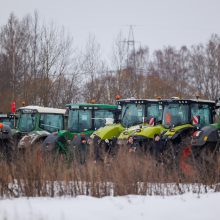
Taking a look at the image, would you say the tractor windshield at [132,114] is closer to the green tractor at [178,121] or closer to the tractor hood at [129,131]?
the tractor hood at [129,131]

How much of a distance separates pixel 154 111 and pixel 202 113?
1793mm

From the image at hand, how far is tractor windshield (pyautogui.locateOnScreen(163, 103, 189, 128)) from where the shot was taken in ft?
54.1

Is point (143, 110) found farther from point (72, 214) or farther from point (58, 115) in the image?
point (72, 214)

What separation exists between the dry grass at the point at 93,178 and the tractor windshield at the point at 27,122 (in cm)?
838

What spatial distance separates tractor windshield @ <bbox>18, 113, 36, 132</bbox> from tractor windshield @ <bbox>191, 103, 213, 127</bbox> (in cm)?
655

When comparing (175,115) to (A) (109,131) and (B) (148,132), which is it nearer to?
(B) (148,132)

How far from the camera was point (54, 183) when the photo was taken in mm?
11461

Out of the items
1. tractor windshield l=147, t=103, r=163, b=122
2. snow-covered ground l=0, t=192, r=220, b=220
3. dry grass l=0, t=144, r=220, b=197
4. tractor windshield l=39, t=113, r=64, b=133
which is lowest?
snow-covered ground l=0, t=192, r=220, b=220

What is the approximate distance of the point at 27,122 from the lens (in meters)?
21.3

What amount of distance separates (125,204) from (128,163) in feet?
5.61

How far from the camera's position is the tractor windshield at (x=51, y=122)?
69.0ft

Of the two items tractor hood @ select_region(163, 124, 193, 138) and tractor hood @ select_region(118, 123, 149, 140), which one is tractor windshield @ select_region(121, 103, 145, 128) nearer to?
tractor hood @ select_region(118, 123, 149, 140)

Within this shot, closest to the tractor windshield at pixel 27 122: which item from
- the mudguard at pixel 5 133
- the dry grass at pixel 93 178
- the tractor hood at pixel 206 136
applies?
the mudguard at pixel 5 133

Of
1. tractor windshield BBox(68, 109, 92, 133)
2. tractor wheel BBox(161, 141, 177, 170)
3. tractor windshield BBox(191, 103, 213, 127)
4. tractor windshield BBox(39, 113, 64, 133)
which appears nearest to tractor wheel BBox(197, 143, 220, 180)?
tractor wheel BBox(161, 141, 177, 170)
